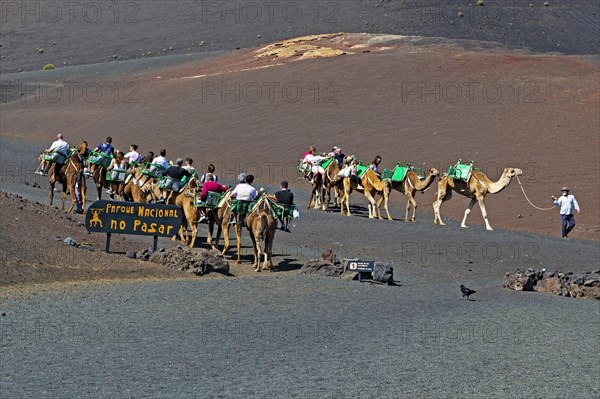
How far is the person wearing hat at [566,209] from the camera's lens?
33375 mm

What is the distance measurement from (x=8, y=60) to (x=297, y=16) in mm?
27493

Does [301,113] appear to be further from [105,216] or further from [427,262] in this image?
[105,216]

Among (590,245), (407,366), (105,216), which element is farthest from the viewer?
(590,245)

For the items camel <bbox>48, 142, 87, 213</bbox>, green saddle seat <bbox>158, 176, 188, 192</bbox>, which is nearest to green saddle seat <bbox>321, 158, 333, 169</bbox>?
camel <bbox>48, 142, 87, 213</bbox>

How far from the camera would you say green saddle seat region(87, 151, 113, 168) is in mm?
32812

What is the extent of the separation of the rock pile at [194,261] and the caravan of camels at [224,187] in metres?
1.01

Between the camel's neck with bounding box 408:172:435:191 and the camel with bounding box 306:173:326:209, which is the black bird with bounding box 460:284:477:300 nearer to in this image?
the camel's neck with bounding box 408:172:435:191

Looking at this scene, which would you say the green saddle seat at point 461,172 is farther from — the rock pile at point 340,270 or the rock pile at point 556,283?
the rock pile at point 340,270

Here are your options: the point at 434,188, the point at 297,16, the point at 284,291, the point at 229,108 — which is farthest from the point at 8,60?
the point at 284,291

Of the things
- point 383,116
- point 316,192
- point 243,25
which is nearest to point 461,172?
point 316,192

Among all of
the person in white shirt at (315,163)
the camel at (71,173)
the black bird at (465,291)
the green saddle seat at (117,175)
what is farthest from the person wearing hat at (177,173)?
the black bird at (465,291)

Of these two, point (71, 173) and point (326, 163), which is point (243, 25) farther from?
point (71, 173)

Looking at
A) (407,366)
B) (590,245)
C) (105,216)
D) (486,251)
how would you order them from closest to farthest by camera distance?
(407,366), (105,216), (486,251), (590,245)

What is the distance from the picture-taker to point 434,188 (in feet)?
141
